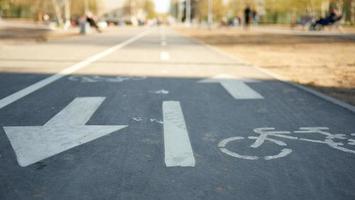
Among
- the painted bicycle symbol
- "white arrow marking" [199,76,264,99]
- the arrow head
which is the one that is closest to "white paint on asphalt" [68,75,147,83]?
"white arrow marking" [199,76,264,99]

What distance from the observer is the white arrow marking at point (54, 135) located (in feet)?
14.5

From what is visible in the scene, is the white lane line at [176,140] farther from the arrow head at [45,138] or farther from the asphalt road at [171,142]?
the arrow head at [45,138]

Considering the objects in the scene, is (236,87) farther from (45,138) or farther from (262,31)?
(262,31)

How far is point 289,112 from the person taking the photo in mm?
6633

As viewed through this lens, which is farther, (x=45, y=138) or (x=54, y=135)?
(x=54, y=135)

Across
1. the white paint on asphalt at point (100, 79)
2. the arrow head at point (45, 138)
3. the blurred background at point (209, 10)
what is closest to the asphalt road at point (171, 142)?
the arrow head at point (45, 138)

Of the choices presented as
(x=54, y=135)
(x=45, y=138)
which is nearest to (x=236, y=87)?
(x=54, y=135)

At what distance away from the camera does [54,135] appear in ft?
16.6

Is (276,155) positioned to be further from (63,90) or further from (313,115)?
(63,90)

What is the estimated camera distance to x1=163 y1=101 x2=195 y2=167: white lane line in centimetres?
422

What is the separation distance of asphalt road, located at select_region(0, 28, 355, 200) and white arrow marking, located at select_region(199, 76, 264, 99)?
0.03 m

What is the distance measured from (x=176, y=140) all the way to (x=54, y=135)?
52.0 inches

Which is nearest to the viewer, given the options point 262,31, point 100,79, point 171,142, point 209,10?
point 171,142

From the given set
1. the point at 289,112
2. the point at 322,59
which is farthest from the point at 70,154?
the point at 322,59
